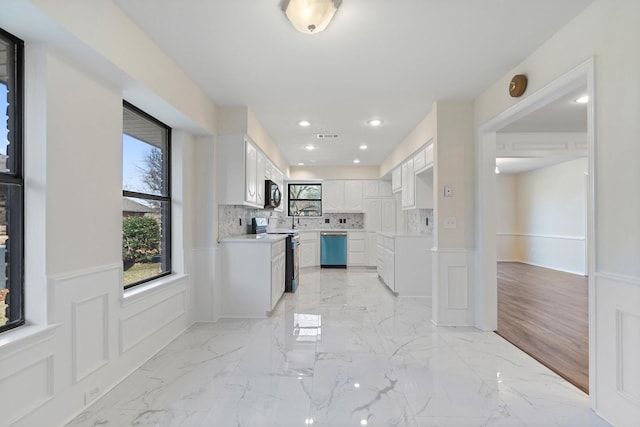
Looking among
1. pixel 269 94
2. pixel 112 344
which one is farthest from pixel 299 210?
pixel 112 344

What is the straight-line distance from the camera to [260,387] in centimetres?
223

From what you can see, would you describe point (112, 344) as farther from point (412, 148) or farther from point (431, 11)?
point (412, 148)

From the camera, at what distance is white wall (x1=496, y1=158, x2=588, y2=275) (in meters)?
7.05

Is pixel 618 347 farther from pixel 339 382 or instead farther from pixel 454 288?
pixel 454 288

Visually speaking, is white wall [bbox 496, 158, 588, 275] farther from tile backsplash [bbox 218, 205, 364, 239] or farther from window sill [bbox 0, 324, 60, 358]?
window sill [bbox 0, 324, 60, 358]

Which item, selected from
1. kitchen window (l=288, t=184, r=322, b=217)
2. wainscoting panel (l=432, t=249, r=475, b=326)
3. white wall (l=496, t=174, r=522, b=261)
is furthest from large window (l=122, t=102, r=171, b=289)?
white wall (l=496, t=174, r=522, b=261)

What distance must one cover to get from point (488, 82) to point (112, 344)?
3.73 metres

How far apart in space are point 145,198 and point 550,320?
437 centimetres

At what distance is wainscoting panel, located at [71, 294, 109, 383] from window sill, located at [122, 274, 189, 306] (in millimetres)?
232

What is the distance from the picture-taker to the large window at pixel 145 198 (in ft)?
8.91

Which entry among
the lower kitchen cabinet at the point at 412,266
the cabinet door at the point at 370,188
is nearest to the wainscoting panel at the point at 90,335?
the lower kitchen cabinet at the point at 412,266

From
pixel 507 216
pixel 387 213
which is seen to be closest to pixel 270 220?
pixel 387 213

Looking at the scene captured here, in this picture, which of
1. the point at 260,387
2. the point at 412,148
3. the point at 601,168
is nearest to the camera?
the point at 601,168

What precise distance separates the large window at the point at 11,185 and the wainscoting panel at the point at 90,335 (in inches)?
10.9
